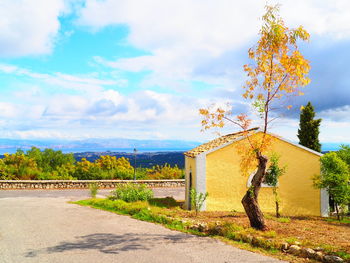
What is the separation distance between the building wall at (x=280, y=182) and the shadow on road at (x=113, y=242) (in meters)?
6.60

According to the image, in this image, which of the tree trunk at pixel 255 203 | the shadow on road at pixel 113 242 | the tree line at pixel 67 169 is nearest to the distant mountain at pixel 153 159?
the tree line at pixel 67 169

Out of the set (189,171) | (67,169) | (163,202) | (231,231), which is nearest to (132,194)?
(163,202)

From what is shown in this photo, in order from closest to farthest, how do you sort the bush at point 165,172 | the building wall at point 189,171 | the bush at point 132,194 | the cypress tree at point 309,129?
Answer: the building wall at point 189,171, the bush at point 132,194, the cypress tree at point 309,129, the bush at point 165,172

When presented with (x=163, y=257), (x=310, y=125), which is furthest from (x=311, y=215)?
(x=163, y=257)

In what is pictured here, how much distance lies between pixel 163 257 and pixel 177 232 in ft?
8.91

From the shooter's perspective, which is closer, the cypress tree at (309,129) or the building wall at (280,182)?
the building wall at (280,182)

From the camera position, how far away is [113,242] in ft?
31.4

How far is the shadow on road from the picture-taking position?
8.82 m

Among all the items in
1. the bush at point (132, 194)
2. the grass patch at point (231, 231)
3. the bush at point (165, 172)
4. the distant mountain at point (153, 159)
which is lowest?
the grass patch at point (231, 231)

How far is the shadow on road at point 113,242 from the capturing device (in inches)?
347

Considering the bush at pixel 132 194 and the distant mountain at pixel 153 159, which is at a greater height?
the distant mountain at pixel 153 159

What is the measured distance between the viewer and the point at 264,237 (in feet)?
30.4

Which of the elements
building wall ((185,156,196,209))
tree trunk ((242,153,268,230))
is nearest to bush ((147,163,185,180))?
building wall ((185,156,196,209))

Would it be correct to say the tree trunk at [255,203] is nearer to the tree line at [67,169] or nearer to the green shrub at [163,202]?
the green shrub at [163,202]
